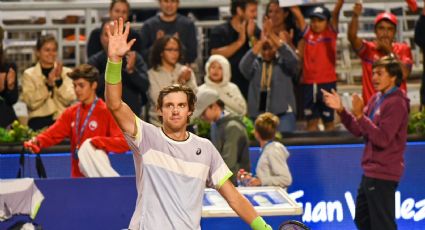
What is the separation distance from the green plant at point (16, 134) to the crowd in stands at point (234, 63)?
56 centimetres

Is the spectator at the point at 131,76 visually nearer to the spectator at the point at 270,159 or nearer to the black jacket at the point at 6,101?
the black jacket at the point at 6,101

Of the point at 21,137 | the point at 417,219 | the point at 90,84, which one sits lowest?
the point at 417,219

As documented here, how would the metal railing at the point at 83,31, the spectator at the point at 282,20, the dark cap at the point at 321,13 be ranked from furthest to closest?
the metal railing at the point at 83,31 → the spectator at the point at 282,20 → the dark cap at the point at 321,13

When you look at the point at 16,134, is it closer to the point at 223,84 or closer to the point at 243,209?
the point at 223,84

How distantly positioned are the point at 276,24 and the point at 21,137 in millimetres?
3348

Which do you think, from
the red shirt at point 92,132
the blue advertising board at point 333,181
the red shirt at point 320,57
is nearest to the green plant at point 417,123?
the blue advertising board at point 333,181

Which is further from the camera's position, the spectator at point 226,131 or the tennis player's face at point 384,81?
the spectator at point 226,131

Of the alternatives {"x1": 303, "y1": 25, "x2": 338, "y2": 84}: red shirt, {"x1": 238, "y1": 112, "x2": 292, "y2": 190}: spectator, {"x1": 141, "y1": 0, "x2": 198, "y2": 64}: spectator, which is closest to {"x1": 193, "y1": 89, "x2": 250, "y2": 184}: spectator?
{"x1": 238, "y1": 112, "x2": 292, "y2": 190}: spectator

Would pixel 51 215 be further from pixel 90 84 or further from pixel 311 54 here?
pixel 311 54

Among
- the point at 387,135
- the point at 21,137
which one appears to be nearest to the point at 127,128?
the point at 387,135

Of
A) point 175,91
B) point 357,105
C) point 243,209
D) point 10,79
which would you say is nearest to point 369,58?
point 357,105

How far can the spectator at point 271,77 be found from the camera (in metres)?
11.3

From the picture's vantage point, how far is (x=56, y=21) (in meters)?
13.4

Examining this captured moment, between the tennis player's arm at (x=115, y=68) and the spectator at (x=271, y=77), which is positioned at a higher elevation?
the tennis player's arm at (x=115, y=68)
